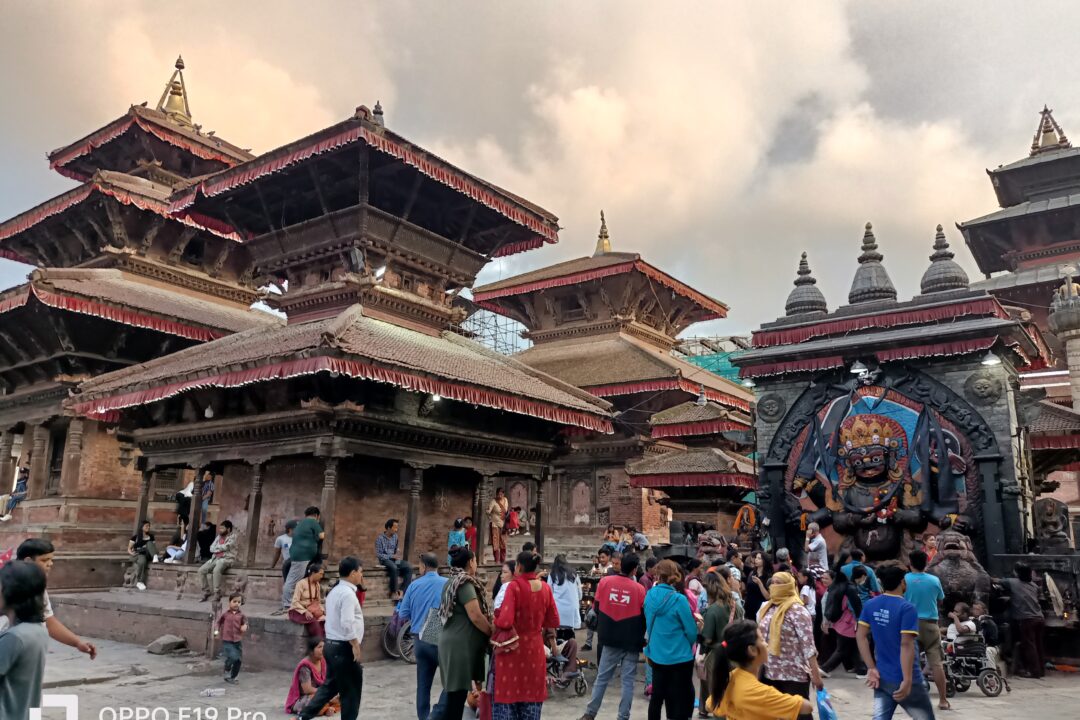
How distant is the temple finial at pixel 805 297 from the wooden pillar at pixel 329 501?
10.3 metres

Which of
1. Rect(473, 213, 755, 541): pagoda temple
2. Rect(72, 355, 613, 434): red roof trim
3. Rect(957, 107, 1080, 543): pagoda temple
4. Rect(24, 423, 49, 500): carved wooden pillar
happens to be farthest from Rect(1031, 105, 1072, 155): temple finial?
Rect(24, 423, 49, 500): carved wooden pillar

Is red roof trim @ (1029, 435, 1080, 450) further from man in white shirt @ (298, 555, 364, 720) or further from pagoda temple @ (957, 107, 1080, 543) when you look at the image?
man in white shirt @ (298, 555, 364, 720)

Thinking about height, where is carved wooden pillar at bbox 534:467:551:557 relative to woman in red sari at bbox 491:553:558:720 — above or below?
above

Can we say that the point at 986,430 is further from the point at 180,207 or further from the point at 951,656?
the point at 180,207

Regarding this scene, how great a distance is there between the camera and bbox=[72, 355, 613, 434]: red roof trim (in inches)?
446

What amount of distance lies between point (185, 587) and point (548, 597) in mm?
10547

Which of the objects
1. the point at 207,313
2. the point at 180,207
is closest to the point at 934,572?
the point at 180,207

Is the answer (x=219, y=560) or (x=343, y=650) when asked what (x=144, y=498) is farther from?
(x=343, y=650)

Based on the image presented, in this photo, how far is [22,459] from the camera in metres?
20.8

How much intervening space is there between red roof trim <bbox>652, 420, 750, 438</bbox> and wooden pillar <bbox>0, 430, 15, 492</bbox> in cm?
1837

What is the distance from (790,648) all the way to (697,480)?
42.9ft

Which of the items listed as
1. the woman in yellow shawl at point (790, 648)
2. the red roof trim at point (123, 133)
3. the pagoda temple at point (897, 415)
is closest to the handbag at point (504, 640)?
the woman in yellow shawl at point (790, 648)

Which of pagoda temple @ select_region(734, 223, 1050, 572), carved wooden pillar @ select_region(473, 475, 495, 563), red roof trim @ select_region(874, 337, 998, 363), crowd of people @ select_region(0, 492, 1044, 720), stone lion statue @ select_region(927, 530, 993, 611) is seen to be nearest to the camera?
crowd of people @ select_region(0, 492, 1044, 720)

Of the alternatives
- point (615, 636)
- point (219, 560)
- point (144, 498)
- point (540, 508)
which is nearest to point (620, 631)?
point (615, 636)
